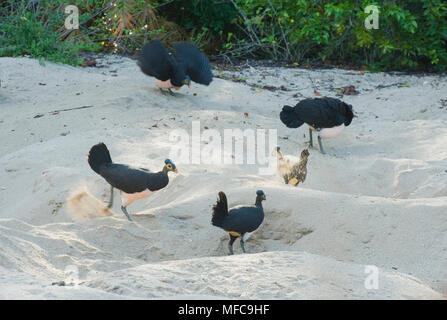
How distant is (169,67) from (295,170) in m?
3.76

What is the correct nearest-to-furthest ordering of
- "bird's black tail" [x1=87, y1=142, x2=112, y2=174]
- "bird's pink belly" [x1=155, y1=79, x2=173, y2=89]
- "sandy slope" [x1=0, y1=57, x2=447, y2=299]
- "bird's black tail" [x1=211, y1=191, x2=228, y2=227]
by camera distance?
"sandy slope" [x1=0, y1=57, x2=447, y2=299], "bird's black tail" [x1=211, y1=191, x2=228, y2=227], "bird's black tail" [x1=87, y1=142, x2=112, y2=174], "bird's pink belly" [x1=155, y1=79, x2=173, y2=89]

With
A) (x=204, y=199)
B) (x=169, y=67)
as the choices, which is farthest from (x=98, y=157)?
(x=169, y=67)

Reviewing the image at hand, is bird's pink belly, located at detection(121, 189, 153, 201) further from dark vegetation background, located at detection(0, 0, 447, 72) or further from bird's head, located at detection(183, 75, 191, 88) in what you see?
dark vegetation background, located at detection(0, 0, 447, 72)

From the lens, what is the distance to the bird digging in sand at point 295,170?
20.1ft

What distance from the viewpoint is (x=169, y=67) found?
9.31 metres

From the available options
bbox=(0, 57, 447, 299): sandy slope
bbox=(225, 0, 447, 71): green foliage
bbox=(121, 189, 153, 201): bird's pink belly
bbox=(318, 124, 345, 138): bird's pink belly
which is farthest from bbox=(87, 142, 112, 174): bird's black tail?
bbox=(225, 0, 447, 71): green foliage

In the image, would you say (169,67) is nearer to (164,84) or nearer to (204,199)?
(164,84)

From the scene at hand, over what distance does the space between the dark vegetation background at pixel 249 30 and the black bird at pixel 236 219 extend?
730cm

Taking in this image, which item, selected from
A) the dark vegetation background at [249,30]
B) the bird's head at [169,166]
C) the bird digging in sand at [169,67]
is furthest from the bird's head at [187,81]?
the bird's head at [169,166]

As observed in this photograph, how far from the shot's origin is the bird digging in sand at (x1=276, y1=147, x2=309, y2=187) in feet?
20.1

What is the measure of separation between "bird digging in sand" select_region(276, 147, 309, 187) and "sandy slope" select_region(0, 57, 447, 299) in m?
0.12
